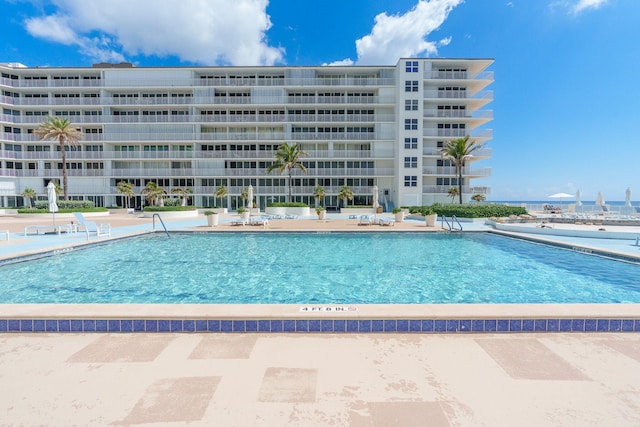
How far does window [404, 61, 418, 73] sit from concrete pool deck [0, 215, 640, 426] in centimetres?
3827

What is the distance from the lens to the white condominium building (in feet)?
125

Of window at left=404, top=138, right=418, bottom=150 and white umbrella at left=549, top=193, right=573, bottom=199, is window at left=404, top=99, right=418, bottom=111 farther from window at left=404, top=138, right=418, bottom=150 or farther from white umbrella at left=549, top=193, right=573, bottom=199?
white umbrella at left=549, top=193, right=573, bottom=199

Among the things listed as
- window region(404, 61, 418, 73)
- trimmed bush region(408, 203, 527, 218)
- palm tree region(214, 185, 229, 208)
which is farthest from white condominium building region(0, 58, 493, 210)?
trimmed bush region(408, 203, 527, 218)

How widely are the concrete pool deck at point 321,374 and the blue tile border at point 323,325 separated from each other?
0.26 feet

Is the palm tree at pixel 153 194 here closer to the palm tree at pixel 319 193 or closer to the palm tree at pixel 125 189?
the palm tree at pixel 125 189

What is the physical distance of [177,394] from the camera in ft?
9.63

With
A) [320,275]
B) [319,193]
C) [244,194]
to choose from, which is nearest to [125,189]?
[244,194]

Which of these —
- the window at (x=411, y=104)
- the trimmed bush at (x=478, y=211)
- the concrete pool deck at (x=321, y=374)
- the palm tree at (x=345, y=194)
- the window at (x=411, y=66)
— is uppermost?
the window at (x=411, y=66)

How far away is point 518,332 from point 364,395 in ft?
8.99

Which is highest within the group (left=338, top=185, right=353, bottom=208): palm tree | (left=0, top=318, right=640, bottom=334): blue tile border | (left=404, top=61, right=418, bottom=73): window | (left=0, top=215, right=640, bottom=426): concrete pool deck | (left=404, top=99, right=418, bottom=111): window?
(left=404, top=61, right=418, bottom=73): window

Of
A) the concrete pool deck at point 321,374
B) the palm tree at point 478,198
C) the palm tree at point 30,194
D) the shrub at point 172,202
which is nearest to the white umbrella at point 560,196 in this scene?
the palm tree at point 478,198

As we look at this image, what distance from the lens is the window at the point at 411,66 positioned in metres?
36.9

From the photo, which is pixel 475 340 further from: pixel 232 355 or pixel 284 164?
pixel 284 164

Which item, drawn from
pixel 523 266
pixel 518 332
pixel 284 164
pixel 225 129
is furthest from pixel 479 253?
pixel 225 129
